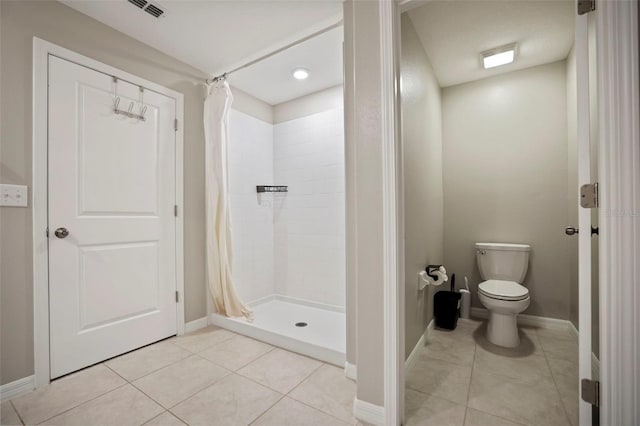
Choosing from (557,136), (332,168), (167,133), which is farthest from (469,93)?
(167,133)

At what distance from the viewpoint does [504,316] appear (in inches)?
87.3

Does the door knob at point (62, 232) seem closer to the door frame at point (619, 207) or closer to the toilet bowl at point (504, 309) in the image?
the door frame at point (619, 207)

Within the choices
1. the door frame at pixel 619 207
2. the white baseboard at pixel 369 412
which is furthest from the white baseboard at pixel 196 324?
the door frame at pixel 619 207

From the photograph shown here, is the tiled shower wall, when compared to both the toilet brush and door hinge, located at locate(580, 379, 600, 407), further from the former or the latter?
door hinge, located at locate(580, 379, 600, 407)

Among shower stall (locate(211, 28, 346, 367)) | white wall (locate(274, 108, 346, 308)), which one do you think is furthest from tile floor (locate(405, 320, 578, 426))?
white wall (locate(274, 108, 346, 308))

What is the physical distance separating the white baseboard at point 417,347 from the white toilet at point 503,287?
459mm

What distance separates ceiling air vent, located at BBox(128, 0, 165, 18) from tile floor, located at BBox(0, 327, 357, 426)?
8.00ft

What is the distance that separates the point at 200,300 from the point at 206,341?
17.1 inches

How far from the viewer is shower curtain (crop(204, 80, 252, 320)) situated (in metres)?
2.58

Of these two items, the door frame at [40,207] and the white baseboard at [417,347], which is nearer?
the door frame at [40,207]

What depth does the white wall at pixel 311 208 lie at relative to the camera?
3.08m

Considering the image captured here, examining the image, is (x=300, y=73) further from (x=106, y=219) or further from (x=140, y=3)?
(x=106, y=219)

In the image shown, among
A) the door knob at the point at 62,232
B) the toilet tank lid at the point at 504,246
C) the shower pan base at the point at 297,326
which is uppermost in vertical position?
the door knob at the point at 62,232

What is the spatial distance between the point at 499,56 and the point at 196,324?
3631 millimetres
